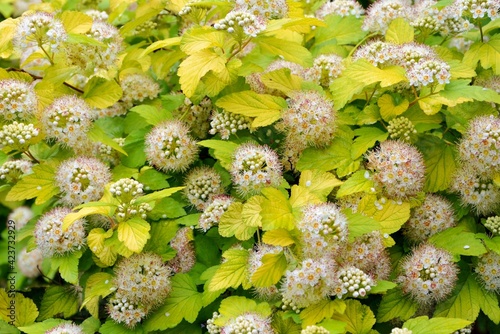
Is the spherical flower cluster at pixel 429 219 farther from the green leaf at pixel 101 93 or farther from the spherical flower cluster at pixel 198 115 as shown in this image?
the green leaf at pixel 101 93

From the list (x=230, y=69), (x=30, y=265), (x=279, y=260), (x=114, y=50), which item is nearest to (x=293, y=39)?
(x=230, y=69)

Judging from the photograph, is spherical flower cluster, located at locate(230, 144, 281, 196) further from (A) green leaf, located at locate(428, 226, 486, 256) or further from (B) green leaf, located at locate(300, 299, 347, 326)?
(A) green leaf, located at locate(428, 226, 486, 256)

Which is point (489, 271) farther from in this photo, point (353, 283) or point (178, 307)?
point (178, 307)

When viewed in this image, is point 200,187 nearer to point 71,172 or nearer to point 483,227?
point 71,172

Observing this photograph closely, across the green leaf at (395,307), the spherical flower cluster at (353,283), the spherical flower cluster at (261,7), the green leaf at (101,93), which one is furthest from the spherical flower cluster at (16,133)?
the green leaf at (395,307)

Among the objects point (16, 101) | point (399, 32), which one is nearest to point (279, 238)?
point (399, 32)
